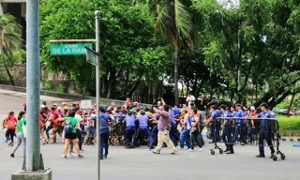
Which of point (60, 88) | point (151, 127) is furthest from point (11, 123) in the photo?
point (60, 88)

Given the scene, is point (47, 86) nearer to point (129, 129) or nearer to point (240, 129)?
point (129, 129)

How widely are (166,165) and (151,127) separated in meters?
6.64

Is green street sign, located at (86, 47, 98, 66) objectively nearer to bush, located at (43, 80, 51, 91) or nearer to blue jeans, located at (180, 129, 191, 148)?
blue jeans, located at (180, 129, 191, 148)

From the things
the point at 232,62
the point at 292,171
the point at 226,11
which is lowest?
the point at 292,171

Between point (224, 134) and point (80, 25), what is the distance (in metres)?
18.0

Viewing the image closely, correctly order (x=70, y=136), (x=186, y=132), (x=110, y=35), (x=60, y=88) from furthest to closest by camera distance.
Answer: (x=60, y=88) < (x=110, y=35) < (x=186, y=132) < (x=70, y=136)

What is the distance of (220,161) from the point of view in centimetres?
1526

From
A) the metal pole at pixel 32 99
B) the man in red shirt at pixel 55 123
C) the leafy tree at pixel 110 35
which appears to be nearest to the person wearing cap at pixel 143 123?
the man in red shirt at pixel 55 123

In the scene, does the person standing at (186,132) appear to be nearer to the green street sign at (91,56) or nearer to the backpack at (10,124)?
the backpack at (10,124)

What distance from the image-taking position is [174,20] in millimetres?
27453

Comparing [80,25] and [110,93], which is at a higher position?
[80,25]

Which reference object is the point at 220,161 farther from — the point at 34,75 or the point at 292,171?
the point at 34,75

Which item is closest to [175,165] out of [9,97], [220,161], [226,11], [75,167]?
A: [220,161]

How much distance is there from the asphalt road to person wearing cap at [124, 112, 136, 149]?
936 millimetres
